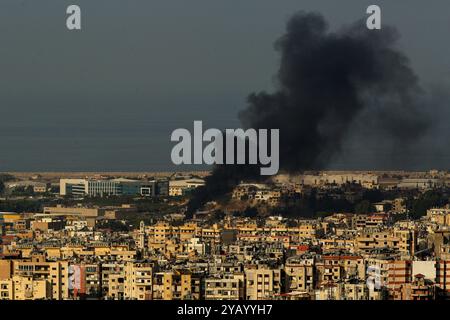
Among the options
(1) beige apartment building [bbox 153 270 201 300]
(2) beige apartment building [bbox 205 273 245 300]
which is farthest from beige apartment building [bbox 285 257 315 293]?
(1) beige apartment building [bbox 153 270 201 300]

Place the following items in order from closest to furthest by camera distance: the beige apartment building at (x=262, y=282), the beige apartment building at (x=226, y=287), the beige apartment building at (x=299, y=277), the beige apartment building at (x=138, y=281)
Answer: the beige apartment building at (x=226, y=287) < the beige apartment building at (x=262, y=282) < the beige apartment building at (x=138, y=281) < the beige apartment building at (x=299, y=277)

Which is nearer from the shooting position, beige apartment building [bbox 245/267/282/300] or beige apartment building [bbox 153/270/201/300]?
beige apartment building [bbox 153/270/201/300]

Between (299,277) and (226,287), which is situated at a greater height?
(299,277)

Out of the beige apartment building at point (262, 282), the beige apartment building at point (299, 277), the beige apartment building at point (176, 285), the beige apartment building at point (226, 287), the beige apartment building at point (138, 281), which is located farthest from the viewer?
the beige apartment building at point (299, 277)

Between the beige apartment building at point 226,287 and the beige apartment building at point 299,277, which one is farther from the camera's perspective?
the beige apartment building at point 299,277

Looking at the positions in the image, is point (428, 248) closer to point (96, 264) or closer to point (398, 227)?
point (398, 227)

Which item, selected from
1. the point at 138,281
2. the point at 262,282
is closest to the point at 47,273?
the point at 138,281

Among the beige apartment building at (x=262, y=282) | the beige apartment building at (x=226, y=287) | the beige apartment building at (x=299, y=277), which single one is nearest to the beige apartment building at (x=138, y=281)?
the beige apartment building at (x=226, y=287)

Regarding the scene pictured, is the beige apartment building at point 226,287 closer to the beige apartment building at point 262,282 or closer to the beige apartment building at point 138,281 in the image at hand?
the beige apartment building at point 262,282

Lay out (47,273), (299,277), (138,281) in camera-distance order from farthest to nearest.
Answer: (47,273) < (299,277) < (138,281)

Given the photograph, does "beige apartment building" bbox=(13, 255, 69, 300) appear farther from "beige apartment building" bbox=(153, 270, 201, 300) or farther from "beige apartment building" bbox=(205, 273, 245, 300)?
"beige apartment building" bbox=(205, 273, 245, 300)

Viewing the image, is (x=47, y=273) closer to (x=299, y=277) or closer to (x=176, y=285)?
(x=176, y=285)

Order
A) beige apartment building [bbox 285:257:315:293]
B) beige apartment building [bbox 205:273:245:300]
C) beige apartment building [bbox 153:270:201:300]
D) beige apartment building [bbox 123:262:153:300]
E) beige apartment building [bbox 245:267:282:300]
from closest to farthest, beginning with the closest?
beige apartment building [bbox 205:273:245:300]
beige apartment building [bbox 153:270:201:300]
beige apartment building [bbox 245:267:282:300]
beige apartment building [bbox 123:262:153:300]
beige apartment building [bbox 285:257:315:293]
